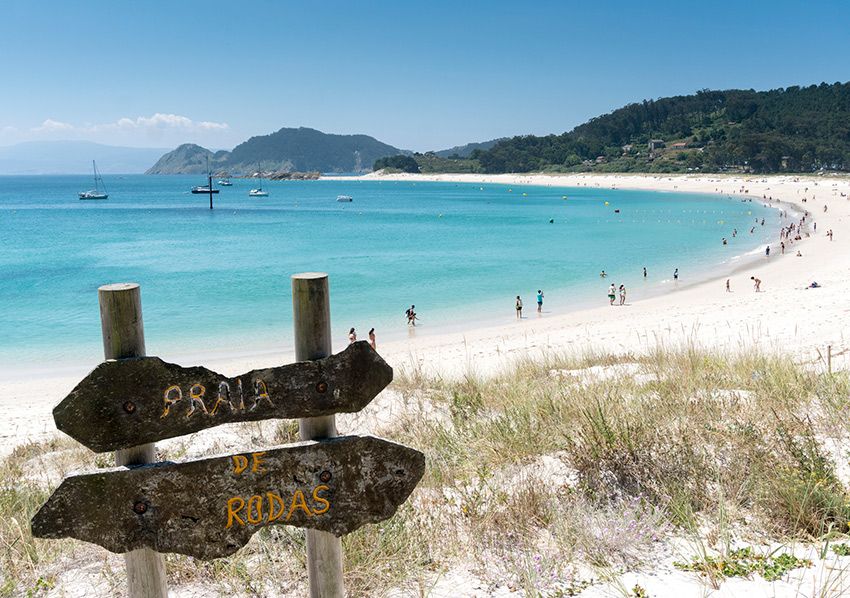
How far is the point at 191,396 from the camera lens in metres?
2.54

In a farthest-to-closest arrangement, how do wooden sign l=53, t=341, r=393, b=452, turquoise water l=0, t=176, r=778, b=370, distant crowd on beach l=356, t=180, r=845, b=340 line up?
turquoise water l=0, t=176, r=778, b=370 < distant crowd on beach l=356, t=180, r=845, b=340 < wooden sign l=53, t=341, r=393, b=452

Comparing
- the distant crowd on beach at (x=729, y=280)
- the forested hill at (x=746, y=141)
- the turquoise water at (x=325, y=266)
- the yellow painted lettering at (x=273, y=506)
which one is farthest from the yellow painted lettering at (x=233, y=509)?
the forested hill at (x=746, y=141)

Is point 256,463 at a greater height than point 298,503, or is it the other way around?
point 256,463

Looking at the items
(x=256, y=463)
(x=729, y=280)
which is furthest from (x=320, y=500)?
(x=729, y=280)

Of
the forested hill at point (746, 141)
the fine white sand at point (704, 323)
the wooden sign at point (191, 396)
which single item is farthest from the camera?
the forested hill at point (746, 141)

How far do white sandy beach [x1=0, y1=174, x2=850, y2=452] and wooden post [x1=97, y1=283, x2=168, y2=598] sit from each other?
6399 mm

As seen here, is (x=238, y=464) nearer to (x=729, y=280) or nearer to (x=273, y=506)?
(x=273, y=506)

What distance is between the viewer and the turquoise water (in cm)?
2366

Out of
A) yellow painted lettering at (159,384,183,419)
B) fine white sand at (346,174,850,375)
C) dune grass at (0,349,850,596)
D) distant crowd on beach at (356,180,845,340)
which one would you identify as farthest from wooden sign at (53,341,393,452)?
fine white sand at (346,174,850,375)

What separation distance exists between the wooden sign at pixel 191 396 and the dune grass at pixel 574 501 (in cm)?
134

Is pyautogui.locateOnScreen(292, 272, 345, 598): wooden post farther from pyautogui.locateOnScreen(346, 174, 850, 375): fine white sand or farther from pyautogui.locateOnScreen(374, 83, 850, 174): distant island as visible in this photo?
pyautogui.locateOnScreen(374, 83, 850, 174): distant island

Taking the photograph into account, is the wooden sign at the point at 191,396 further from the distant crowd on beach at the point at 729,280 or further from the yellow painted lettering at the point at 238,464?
the distant crowd on beach at the point at 729,280

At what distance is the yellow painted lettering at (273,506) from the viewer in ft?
8.55

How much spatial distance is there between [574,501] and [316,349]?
7.44 feet
